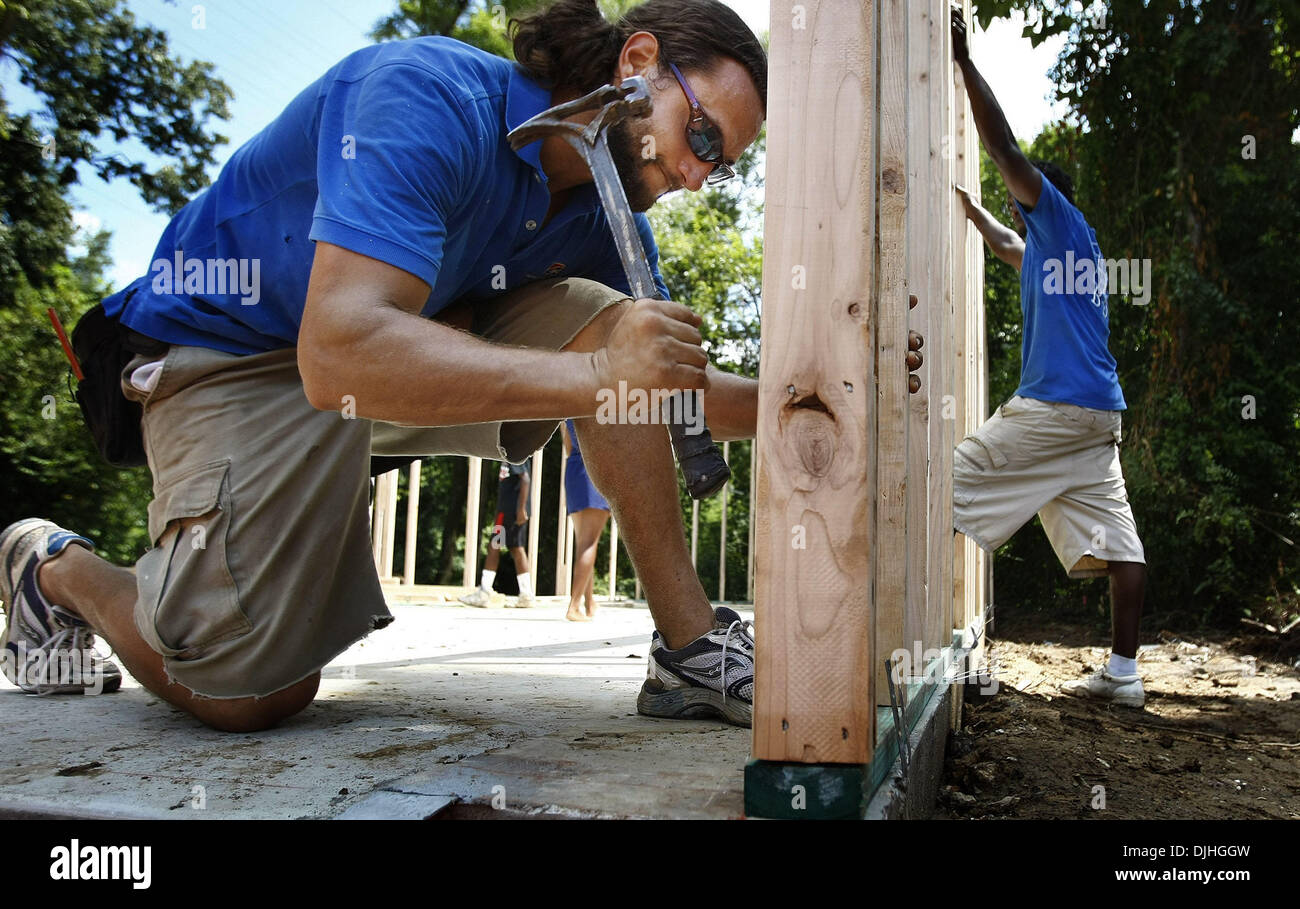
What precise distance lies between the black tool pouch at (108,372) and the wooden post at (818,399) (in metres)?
1.44

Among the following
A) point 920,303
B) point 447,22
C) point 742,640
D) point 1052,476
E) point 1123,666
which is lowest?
point 1123,666

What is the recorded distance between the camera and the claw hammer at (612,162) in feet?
5.61

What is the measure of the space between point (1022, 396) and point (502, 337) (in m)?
2.36

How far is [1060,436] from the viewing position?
3.68 metres

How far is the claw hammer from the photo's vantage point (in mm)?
1711

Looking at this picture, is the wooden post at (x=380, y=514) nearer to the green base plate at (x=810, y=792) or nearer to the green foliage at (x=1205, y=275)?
the green foliage at (x=1205, y=275)

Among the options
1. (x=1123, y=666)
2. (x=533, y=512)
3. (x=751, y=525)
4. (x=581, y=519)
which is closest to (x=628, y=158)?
(x=1123, y=666)

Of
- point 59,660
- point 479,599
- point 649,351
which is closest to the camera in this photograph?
point 649,351

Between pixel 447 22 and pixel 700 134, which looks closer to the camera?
pixel 700 134

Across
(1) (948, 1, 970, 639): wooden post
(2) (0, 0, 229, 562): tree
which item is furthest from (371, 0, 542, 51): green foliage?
(1) (948, 1, 970, 639): wooden post

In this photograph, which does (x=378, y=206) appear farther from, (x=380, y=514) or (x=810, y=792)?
(x=380, y=514)

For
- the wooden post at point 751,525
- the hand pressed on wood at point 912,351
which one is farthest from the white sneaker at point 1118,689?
the hand pressed on wood at point 912,351

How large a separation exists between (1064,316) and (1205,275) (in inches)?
132

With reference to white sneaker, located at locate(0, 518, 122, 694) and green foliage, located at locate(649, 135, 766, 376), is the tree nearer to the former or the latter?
green foliage, located at locate(649, 135, 766, 376)
